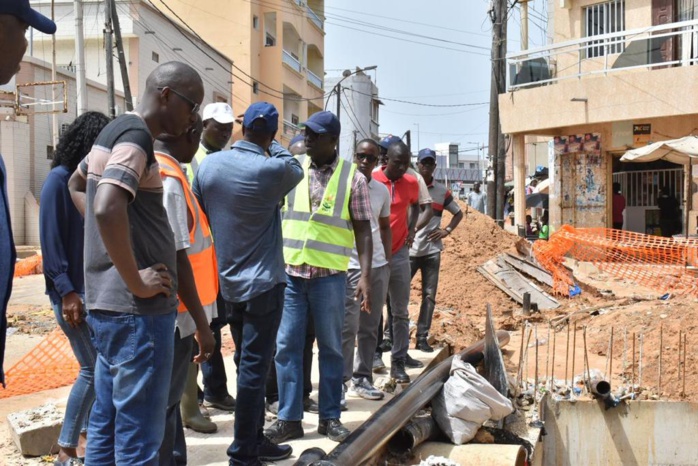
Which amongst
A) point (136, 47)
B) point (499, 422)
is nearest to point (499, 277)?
point (499, 422)

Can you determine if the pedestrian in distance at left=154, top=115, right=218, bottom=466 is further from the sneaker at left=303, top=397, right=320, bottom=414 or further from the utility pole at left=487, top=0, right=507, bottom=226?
the utility pole at left=487, top=0, right=507, bottom=226

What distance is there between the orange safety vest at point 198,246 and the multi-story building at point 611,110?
47.4 ft

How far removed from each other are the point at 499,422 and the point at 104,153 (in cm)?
381

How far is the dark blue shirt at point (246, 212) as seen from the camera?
3.67 metres

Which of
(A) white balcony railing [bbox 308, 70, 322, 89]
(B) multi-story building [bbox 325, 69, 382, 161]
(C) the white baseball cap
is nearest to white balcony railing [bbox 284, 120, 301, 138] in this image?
(A) white balcony railing [bbox 308, 70, 322, 89]

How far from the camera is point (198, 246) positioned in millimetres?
3311

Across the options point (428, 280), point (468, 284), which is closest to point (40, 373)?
point (428, 280)

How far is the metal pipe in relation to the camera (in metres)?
3.70

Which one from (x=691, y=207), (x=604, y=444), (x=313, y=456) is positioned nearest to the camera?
(x=313, y=456)

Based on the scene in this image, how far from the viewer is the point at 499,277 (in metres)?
11.9

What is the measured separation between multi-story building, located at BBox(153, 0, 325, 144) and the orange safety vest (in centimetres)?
2900

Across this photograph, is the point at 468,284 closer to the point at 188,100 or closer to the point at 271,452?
the point at 271,452

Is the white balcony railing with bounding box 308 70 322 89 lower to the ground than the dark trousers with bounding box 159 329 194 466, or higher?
higher

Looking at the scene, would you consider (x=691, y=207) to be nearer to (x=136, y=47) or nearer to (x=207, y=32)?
(x=136, y=47)
